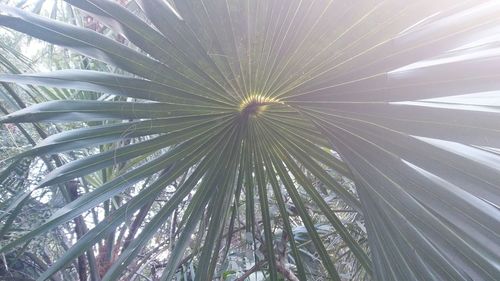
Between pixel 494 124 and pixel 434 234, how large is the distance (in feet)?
1.01

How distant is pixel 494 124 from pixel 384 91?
236 millimetres

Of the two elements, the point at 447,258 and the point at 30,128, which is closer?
the point at 447,258

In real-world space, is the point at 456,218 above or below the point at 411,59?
below

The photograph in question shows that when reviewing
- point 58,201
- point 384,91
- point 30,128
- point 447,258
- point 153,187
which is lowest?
point 447,258

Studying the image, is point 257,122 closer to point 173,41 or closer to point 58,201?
point 173,41

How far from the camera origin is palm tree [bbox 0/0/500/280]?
2.88 ft

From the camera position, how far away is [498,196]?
33.0 inches

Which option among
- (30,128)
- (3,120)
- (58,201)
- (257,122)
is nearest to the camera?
(3,120)

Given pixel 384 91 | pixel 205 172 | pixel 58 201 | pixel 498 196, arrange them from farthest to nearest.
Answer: pixel 58 201 → pixel 205 172 → pixel 384 91 → pixel 498 196

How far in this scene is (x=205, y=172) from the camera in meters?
1.53

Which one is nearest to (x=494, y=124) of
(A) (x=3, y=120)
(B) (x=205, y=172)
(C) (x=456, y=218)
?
(C) (x=456, y=218)

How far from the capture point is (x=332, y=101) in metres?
1.12

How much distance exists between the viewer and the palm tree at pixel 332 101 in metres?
0.88

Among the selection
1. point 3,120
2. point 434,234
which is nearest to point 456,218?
point 434,234
